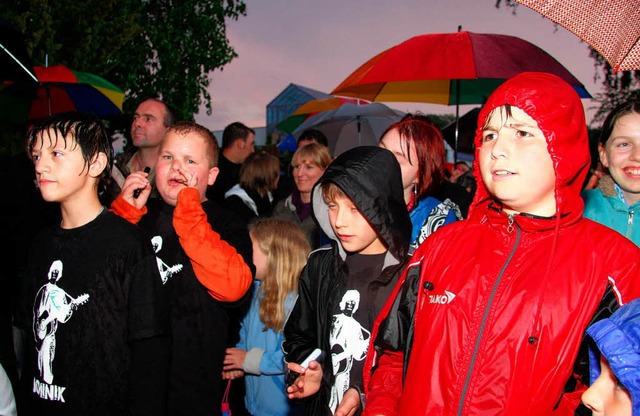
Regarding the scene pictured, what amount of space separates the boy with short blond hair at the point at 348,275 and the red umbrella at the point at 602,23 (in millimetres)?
1060

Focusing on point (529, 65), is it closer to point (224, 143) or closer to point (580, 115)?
point (580, 115)

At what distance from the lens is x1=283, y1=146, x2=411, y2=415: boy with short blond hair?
2.57 metres

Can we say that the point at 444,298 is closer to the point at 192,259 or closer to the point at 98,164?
the point at 192,259

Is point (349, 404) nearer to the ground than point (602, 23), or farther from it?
nearer to the ground

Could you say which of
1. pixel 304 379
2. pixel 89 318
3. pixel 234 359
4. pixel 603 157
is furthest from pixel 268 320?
pixel 603 157

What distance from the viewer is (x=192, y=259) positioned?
2828 millimetres

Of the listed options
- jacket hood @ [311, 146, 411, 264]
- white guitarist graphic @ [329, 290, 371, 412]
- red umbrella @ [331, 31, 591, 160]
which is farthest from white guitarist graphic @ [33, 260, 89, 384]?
red umbrella @ [331, 31, 591, 160]

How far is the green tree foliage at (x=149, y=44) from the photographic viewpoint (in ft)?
35.6

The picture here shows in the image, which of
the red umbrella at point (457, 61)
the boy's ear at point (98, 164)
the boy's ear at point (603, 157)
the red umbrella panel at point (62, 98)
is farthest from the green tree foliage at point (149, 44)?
the boy's ear at point (603, 157)

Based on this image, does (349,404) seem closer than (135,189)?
Yes

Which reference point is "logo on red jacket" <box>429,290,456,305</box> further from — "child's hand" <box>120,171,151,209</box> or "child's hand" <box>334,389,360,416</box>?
"child's hand" <box>120,171,151,209</box>

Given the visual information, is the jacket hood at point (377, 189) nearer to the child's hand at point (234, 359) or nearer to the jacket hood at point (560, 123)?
the jacket hood at point (560, 123)

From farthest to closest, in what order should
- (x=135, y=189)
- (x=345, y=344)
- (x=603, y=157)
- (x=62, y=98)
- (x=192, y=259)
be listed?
(x=62, y=98) < (x=135, y=189) < (x=603, y=157) < (x=192, y=259) < (x=345, y=344)

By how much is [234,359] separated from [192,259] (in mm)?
1148
